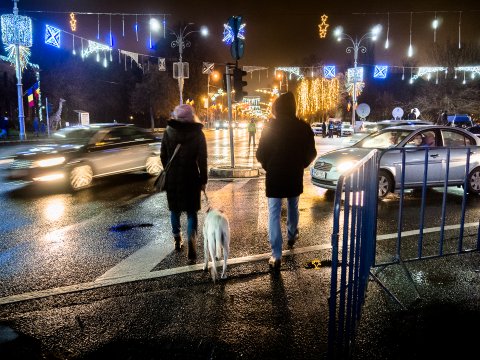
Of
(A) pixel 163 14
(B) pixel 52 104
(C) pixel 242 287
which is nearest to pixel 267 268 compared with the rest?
(C) pixel 242 287

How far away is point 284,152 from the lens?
4.94 metres

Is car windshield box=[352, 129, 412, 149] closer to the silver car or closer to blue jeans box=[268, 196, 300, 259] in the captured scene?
the silver car

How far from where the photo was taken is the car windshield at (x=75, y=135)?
11203 millimetres

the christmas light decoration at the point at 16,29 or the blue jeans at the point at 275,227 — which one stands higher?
the christmas light decoration at the point at 16,29

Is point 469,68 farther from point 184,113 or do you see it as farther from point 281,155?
point 184,113

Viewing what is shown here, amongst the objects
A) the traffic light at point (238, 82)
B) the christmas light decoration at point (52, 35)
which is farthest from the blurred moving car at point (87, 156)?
the christmas light decoration at point (52, 35)

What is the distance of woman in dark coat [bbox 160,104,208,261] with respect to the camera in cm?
515

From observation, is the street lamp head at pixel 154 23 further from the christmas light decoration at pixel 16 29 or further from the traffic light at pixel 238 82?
the traffic light at pixel 238 82

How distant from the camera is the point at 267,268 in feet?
16.4

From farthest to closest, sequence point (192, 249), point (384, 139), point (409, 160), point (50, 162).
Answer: point (50, 162) < point (384, 139) < point (409, 160) < point (192, 249)

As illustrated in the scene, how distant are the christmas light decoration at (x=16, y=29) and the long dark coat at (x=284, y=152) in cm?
2906

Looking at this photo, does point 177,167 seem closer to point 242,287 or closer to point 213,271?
point 213,271

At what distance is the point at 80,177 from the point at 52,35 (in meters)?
19.5

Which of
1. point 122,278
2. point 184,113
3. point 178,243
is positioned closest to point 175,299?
point 122,278
